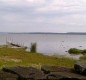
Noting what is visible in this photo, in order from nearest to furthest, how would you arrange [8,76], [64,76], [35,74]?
[8,76]
[35,74]
[64,76]

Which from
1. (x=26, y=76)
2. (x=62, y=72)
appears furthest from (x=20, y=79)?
(x=62, y=72)

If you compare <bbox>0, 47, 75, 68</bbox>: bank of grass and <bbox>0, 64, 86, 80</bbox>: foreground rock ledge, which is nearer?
<bbox>0, 64, 86, 80</bbox>: foreground rock ledge

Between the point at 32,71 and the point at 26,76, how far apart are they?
660 mm

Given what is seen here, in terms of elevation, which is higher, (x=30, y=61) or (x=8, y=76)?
(x=8, y=76)

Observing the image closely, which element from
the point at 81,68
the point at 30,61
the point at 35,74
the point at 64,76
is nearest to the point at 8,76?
the point at 35,74

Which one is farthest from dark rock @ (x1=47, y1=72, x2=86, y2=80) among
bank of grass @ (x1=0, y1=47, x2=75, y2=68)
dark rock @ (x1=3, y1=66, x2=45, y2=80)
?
bank of grass @ (x1=0, y1=47, x2=75, y2=68)

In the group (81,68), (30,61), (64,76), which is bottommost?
(30,61)

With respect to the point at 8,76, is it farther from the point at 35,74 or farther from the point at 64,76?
the point at 64,76

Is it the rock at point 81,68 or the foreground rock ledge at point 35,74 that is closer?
the foreground rock ledge at point 35,74

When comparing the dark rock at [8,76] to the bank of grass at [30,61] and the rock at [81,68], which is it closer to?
the rock at [81,68]

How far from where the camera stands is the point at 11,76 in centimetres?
1076

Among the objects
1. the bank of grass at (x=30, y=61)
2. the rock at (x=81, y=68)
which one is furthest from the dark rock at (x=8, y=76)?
the bank of grass at (x=30, y=61)

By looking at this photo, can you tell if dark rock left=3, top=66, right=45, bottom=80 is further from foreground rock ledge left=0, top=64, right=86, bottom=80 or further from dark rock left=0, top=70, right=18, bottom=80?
dark rock left=0, top=70, right=18, bottom=80

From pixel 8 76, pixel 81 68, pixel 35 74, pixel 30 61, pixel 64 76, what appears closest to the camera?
pixel 8 76
